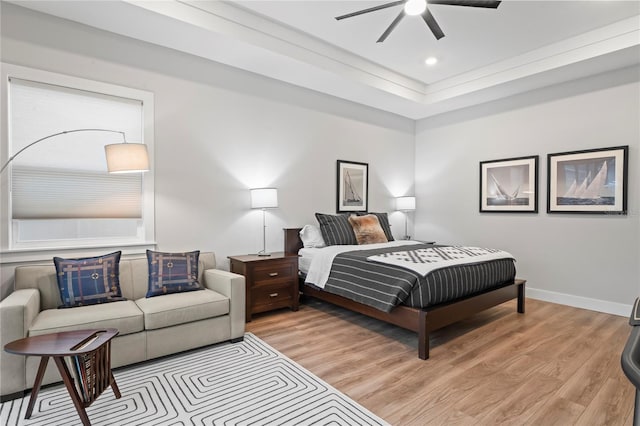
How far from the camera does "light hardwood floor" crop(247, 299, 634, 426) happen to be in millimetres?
Answer: 2053

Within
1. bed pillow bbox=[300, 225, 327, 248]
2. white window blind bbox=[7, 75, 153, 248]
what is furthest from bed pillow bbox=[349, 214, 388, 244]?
white window blind bbox=[7, 75, 153, 248]

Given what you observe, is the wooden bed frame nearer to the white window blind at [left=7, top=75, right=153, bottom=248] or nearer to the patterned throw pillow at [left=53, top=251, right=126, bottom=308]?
the patterned throw pillow at [left=53, top=251, right=126, bottom=308]

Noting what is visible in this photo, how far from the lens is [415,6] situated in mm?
2738

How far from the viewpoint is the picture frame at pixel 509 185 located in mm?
4637

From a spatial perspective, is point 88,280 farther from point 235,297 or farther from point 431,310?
point 431,310

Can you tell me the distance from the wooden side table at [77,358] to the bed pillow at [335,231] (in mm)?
2706

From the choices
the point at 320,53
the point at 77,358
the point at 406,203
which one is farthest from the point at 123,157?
the point at 406,203

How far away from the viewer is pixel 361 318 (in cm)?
374

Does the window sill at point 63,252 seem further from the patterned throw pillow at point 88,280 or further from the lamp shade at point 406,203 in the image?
the lamp shade at point 406,203

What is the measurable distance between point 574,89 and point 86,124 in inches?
221

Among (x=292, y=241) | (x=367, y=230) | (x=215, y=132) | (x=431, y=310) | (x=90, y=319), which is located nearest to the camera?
(x=90, y=319)

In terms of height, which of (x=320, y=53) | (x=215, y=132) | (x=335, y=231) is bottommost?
(x=335, y=231)

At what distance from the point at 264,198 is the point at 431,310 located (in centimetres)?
218

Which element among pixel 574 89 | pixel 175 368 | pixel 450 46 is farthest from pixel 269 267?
pixel 574 89
